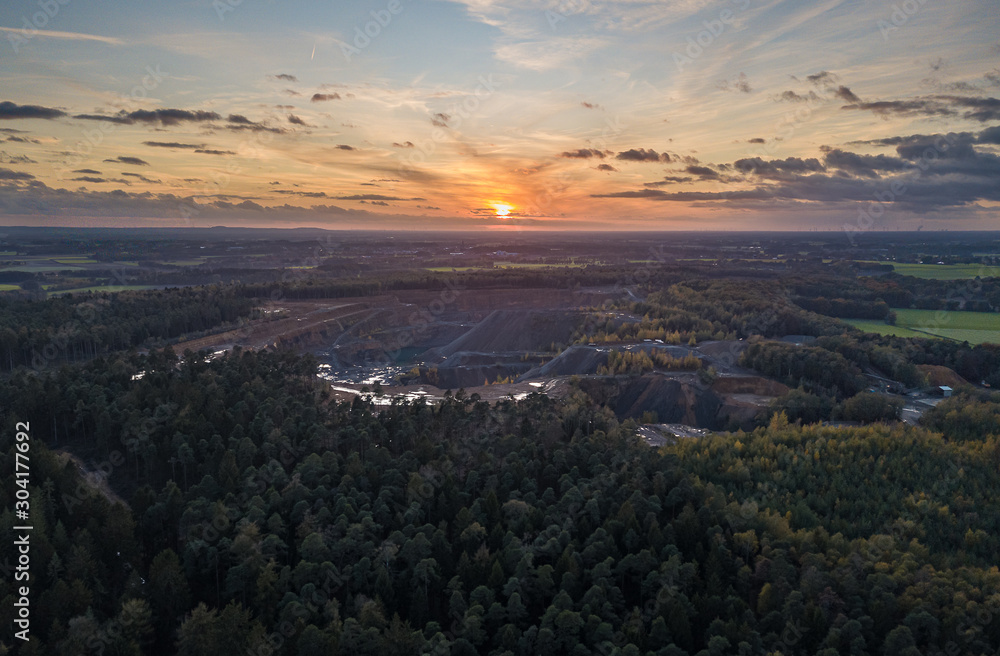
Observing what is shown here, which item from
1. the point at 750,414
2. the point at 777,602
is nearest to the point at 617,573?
the point at 777,602

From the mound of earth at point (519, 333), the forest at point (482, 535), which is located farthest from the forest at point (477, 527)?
the mound of earth at point (519, 333)

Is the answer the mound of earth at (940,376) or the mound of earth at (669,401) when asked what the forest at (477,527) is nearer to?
the mound of earth at (669,401)

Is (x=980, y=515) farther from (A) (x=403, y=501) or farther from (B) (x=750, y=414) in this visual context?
(A) (x=403, y=501)

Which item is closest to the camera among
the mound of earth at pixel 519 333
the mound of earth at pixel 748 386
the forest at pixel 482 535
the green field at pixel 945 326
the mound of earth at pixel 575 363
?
the forest at pixel 482 535

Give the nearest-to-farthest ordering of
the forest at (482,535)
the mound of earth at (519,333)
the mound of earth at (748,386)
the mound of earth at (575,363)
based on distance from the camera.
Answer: the forest at (482,535)
the mound of earth at (748,386)
the mound of earth at (575,363)
the mound of earth at (519,333)

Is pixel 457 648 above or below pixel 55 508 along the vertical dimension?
below

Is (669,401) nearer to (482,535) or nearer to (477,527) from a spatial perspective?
(482,535)
